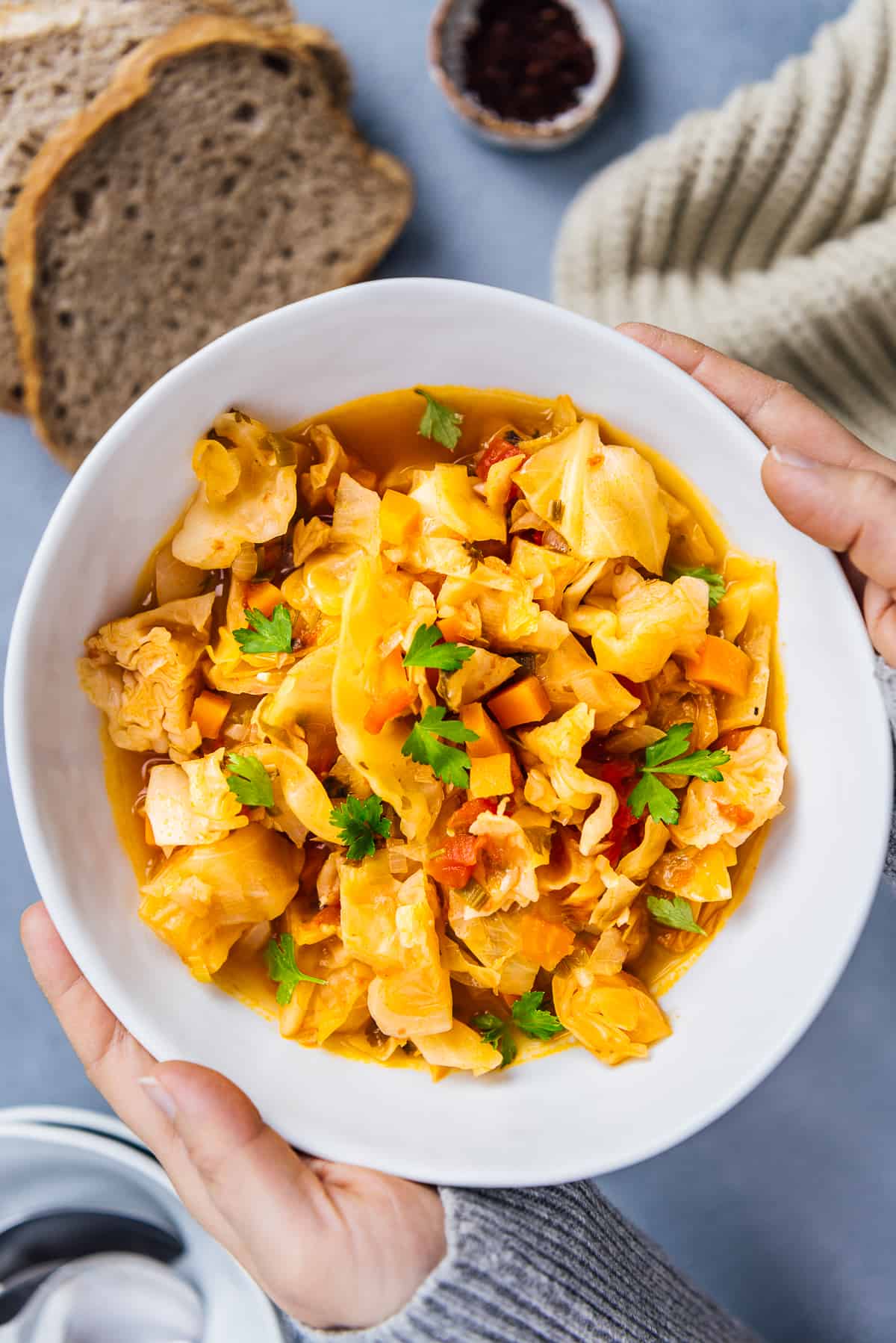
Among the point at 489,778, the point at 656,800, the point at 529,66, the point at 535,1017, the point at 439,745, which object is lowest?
the point at 535,1017

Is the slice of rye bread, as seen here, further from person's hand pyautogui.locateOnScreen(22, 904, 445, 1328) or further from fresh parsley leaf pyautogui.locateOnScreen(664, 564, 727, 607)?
person's hand pyautogui.locateOnScreen(22, 904, 445, 1328)

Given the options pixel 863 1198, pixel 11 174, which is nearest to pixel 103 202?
pixel 11 174

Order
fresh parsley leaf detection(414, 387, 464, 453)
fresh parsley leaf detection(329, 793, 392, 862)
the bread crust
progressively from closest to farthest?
1. fresh parsley leaf detection(329, 793, 392, 862)
2. fresh parsley leaf detection(414, 387, 464, 453)
3. the bread crust

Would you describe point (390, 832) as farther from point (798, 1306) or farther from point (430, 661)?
point (798, 1306)

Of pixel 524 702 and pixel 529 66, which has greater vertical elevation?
pixel 529 66

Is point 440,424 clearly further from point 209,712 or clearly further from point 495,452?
point 209,712

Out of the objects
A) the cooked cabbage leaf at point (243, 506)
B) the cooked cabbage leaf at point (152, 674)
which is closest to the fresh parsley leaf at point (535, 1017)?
the cooked cabbage leaf at point (152, 674)

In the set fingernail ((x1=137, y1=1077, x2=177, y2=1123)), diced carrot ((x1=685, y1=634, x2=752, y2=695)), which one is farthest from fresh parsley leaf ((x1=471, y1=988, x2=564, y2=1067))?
diced carrot ((x1=685, y1=634, x2=752, y2=695))

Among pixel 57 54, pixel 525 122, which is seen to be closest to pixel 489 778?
pixel 525 122
